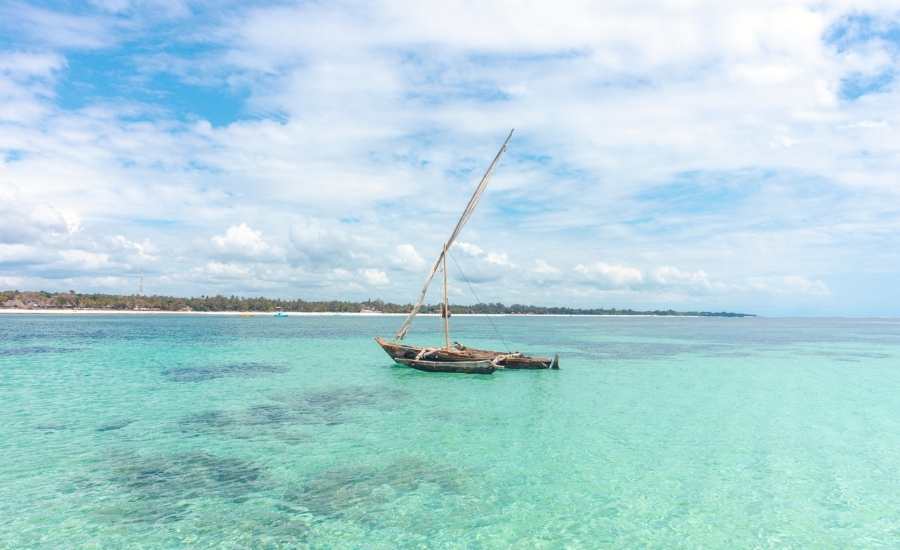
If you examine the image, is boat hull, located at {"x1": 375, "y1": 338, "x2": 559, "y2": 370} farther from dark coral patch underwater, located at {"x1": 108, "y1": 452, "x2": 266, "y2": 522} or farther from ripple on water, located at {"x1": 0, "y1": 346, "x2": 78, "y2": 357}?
ripple on water, located at {"x1": 0, "y1": 346, "x2": 78, "y2": 357}

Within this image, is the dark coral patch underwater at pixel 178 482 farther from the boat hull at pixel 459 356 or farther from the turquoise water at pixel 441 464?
the boat hull at pixel 459 356

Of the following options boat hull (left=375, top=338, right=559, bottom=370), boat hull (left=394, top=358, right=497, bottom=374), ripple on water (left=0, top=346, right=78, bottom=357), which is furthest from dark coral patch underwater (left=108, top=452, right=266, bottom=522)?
ripple on water (left=0, top=346, right=78, bottom=357)

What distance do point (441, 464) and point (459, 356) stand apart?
2221cm

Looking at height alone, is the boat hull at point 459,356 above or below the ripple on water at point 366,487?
above

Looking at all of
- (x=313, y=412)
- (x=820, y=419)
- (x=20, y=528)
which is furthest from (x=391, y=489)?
(x=820, y=419)

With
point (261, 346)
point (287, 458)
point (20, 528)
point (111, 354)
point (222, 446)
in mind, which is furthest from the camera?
point (261, 346)

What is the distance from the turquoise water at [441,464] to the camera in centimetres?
1230

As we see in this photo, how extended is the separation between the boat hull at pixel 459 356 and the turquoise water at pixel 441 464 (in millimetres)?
4392

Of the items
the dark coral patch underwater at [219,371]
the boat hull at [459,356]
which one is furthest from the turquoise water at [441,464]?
the boat hull at [459,356]

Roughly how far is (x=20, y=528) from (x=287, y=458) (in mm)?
6884

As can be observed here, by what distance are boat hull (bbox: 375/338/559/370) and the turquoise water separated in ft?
14.4

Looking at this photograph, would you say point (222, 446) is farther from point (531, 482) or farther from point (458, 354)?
point (458, 354)

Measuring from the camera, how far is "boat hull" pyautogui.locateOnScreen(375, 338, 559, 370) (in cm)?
3928

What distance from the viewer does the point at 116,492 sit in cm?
1417
